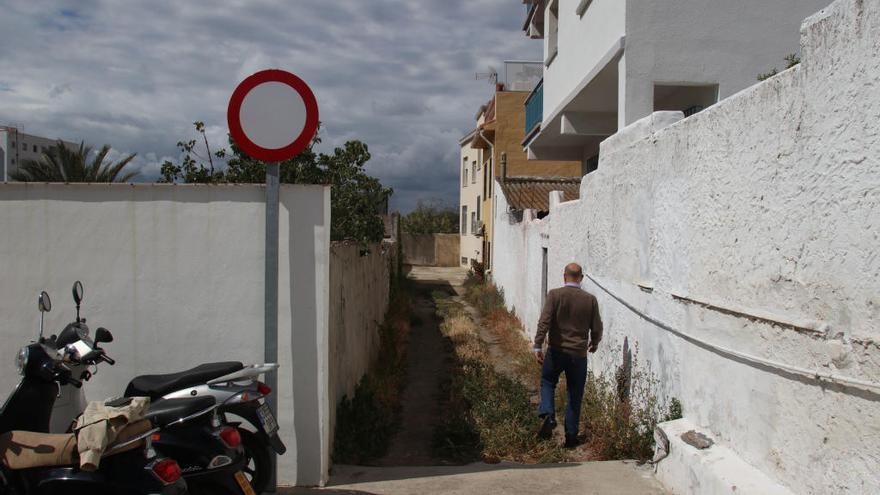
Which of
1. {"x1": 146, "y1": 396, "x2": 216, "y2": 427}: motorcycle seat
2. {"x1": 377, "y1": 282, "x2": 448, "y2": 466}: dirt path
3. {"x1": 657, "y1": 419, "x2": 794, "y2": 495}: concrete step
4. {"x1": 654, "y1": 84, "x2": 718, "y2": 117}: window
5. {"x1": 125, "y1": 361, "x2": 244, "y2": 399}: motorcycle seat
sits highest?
A: {"x1": 654, "y1": 84, "x2": 718, "y2": 117}: window

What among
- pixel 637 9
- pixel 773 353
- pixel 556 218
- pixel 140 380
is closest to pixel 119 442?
pixel 140 380

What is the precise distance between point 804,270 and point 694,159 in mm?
1765

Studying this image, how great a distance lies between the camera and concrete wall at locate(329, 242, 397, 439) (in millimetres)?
5914

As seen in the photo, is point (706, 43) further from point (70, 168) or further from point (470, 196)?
point (470, 196)

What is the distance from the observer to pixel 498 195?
20.6 meters

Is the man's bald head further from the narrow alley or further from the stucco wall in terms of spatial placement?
the stucco wall

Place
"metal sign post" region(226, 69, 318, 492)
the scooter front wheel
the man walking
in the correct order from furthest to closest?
the man walking
"metal sign post" region(226, 69, 318, 492)
the scooter front wheel

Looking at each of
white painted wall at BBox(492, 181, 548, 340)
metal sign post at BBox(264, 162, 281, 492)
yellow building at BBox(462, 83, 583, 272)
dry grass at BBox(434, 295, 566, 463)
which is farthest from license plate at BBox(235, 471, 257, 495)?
yellow building at BBox(462, 83, 583, 272)

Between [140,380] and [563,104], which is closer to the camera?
[140,380]

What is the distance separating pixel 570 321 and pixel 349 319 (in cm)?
214

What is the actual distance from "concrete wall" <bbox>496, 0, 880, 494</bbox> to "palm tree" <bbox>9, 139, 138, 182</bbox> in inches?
552

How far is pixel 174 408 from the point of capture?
382cm

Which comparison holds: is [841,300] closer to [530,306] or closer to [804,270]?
[804,270]

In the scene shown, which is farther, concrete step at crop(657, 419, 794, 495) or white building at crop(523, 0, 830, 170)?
white building at crop(523, 0, 830, 170)
